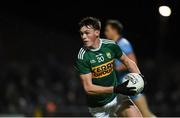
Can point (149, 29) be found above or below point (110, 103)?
below

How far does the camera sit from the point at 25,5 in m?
13.6

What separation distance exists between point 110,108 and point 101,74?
435 mm

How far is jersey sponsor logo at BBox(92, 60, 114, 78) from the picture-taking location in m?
6.19

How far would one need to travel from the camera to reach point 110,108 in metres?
6.43

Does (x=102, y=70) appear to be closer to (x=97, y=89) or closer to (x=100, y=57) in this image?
(x=100, y=57)

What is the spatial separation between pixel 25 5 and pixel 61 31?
100 cm

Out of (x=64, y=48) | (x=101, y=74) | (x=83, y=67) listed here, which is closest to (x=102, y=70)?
(x=101, y=74)

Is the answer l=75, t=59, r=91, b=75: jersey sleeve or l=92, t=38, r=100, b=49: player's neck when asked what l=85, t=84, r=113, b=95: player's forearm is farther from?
l=92, t=38, r=100, b=49: player's neck

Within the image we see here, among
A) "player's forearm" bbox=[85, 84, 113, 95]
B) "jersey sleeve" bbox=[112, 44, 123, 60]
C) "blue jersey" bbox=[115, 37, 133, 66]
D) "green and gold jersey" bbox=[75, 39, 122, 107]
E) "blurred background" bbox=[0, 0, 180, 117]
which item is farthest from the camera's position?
"blurred background" bbox=[0, 0, 180, 117]

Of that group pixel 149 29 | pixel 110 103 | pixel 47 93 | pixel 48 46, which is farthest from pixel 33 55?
pixel 110 103

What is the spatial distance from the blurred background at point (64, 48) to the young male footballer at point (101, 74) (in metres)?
5.57

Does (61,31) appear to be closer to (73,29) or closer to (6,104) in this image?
(73,29)

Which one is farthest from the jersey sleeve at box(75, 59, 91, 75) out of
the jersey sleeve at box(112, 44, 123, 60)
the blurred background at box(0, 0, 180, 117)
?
the blurred background at box(0, 0, 180, 117)

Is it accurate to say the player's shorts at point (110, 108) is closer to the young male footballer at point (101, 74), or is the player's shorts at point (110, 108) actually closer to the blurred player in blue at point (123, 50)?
the young male footballer at point (101, 74)
